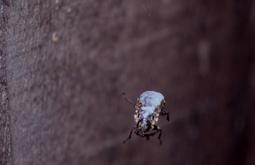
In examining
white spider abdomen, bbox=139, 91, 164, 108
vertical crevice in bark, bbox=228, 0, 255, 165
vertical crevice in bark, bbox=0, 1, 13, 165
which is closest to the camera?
vertical crevice in bark, bbox=0, 1, 13, 165

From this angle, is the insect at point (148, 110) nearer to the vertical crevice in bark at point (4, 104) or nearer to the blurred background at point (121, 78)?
the blurred background at point (121, 78)

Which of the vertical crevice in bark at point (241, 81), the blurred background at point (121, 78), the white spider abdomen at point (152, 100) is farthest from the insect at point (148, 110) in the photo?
the vertical crevice in bark at point (241, 81)

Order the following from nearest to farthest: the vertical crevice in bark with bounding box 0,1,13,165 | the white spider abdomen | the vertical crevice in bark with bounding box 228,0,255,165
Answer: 1. the vertical crevice in bark with bounding box 0,1,13,165
2. the white spider abdomen
3. the vertical crevice in bark with bounding box 228,0,255,165

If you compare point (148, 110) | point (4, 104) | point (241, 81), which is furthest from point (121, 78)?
point (241, 81)

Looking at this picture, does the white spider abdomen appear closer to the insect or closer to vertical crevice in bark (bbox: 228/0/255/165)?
the insect

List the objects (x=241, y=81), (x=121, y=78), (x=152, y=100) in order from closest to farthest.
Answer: (x=152, y=100) → (x=121, y=78) → (x=241, y=81)

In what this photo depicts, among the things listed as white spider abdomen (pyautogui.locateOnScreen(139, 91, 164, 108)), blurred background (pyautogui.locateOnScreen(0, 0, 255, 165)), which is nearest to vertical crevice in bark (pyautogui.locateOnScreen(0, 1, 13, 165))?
blurred background (pyautogui.locateOnScreen(0, 0, 255, 165))

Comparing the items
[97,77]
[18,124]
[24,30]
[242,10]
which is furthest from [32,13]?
[242,10]

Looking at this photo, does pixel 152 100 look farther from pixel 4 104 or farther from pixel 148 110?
pixel 4 104
